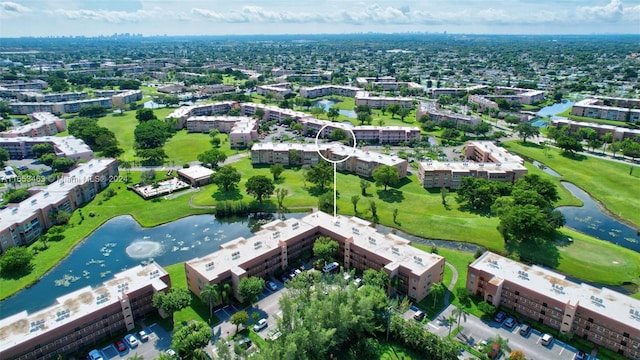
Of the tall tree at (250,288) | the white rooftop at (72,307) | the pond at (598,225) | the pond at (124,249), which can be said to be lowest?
the pond at (598,225)

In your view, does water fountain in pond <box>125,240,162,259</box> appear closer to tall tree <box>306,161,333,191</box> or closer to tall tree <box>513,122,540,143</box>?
tall tree <box>306,161,333,191</box>

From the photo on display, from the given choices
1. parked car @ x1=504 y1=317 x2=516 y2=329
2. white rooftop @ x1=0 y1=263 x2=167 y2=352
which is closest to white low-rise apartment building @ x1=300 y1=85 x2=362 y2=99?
white rooftop @ x1=0 y1=263 x2=167 y2=352

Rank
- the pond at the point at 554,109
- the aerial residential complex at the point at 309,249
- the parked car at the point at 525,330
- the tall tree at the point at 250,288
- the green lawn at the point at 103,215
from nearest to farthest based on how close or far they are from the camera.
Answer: the parked car at the point at 525,330 < the tall tree at the point at 250,288 < the aerial residential complex at the point at 309,249 < the green lawn at the point at 103,215 < the pond at the point at 554,109

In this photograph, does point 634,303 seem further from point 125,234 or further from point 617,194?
point 125,234

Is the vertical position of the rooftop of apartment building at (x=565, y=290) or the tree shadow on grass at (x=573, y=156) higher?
the rooftop of apartment building at (x=565, y=290)

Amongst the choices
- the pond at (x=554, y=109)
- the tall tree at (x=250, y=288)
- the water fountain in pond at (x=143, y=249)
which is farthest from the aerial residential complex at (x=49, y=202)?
the pond at (x=554, y=109)

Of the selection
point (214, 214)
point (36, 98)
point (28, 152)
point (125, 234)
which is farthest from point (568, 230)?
point (36, 98)

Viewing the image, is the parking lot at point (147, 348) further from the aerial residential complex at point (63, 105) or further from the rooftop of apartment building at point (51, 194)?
the aerial residential complex at point (63, 105)
